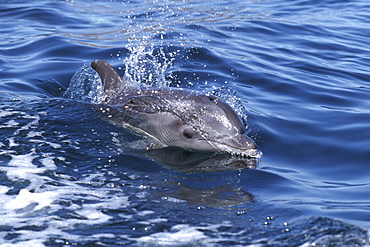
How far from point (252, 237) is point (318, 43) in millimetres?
9710

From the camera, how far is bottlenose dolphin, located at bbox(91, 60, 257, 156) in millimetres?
6961

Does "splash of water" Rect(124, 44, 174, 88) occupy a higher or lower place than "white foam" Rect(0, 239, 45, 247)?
higher

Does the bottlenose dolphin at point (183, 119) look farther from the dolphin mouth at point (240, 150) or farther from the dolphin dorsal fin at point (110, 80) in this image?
the dolphin dorsal fin at point (110, 80)

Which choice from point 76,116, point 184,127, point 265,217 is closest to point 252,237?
point 265,217

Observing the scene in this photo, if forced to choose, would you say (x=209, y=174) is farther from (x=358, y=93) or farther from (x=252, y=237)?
(x=358, y=93)

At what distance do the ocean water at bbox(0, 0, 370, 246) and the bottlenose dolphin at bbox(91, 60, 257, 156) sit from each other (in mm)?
214

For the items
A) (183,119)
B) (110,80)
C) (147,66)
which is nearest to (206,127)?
(183,119)

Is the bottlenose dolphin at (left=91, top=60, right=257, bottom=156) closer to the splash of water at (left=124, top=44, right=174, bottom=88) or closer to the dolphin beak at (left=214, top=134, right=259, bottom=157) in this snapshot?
the dolphin beak at (left=214, top=134, right=259, bottom=157)

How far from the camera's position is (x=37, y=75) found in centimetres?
1039

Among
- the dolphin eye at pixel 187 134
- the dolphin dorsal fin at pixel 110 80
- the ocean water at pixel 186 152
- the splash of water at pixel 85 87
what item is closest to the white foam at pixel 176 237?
the ocean water at pixel 186 152

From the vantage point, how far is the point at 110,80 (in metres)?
8.30

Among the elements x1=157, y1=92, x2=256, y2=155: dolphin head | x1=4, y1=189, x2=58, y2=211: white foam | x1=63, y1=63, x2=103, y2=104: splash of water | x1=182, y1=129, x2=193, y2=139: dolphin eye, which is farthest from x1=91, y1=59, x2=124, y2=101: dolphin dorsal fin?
x1=4, y1=189, x2=58, y2=211: white foam

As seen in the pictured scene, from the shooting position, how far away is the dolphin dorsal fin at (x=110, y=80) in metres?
8.26

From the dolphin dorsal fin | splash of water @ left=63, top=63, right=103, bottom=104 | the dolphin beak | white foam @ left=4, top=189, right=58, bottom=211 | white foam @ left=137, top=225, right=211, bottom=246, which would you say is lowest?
white foam @ left=137, top=225, right=211, bottom=246
